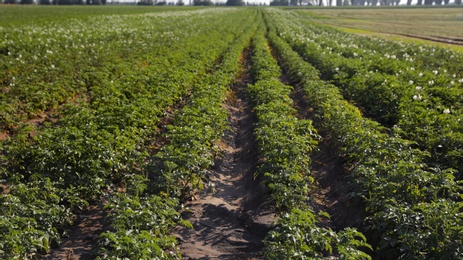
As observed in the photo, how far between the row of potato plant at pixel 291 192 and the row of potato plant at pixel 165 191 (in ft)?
3.72

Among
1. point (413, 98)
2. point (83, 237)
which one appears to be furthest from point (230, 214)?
point (413, 98)

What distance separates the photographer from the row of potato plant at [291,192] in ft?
15.3

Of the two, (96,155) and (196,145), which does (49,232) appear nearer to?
(96,155)

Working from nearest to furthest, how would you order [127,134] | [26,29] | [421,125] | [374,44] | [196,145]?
1. [196,145]
2. [127,134]
3. [421,125]
4. [26,29]
5. [374,44]

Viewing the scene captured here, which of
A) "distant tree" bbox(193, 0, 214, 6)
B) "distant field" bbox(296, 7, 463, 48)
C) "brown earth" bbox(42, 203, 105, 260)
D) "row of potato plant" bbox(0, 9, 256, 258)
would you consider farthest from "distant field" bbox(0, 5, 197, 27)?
"distant tree" bbox(193, 0, 214, 6)

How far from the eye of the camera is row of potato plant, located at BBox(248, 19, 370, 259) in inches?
184

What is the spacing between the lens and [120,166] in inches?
288

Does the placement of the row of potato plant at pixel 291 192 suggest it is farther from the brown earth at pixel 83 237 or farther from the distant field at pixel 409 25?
the distant field at pixel 409 25

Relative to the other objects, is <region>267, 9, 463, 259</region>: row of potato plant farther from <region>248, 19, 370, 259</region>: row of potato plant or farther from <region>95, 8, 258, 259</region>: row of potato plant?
<region>95, 8, 258, 259</region>: row of potato plant

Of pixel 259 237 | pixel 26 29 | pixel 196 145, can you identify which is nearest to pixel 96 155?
pixel 196 145

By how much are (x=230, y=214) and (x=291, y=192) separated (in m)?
1.54

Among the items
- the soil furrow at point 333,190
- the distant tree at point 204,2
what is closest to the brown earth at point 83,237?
the soil furrow at point 333,190

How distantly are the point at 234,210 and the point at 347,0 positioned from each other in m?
200

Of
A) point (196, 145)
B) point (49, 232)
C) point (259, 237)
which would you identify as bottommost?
point (259, 237)
